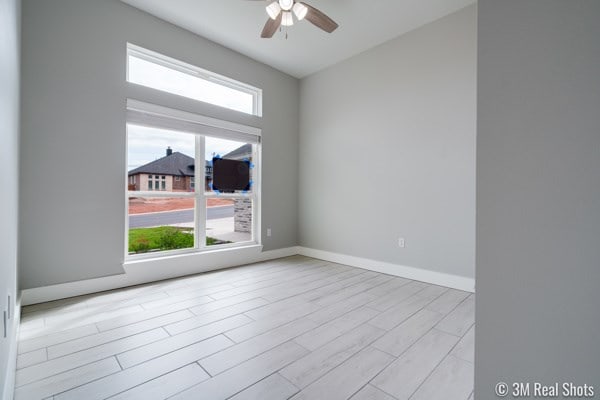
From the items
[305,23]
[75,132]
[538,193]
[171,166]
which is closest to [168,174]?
[171,166]

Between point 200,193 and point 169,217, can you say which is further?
point 200,193

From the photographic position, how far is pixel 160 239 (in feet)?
10.5

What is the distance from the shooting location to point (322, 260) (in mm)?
4152

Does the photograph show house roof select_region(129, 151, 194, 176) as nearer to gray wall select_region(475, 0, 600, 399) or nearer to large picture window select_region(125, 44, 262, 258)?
large picture window select_region(125, 44, 262, 258)

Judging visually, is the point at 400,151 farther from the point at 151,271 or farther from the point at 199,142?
the point at 151,271

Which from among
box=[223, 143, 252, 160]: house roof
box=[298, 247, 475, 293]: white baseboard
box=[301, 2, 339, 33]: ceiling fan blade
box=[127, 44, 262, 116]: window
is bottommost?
box=[298, 247, 475, 293]: white baseboard

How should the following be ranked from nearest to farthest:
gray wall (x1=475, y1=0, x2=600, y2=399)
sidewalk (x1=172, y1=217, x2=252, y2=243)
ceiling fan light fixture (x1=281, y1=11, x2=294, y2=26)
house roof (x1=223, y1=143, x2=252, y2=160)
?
gray wall (x1=475, y1=0, x2=600, y2=399) → ceiling fan light fixture (x1=281, y1=11, x2=294, y2=26) → sidewalk (x1=172, y1=217, x2=252, y2=243) → house roof (x1=223, y1=143, x2=252, y2=160)

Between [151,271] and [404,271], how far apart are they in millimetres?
2991

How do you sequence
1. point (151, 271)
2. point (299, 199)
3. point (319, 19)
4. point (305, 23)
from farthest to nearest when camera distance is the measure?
point (299, 199)
point (305, 23)
point (151, 271)
point (319, 19)

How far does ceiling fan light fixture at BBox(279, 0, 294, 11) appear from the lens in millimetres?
2472

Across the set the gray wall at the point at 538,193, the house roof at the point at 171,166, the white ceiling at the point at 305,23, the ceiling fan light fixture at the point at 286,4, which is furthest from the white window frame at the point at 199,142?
the gray wall at the point at 538,193

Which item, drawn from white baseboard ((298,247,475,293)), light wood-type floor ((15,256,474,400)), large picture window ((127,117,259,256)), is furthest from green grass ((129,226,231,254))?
white baseboard ((298,247,475,293))

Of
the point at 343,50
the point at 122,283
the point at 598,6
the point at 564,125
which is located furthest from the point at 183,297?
the point at 343,50

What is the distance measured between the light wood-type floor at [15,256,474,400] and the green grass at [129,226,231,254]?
1.58ft
